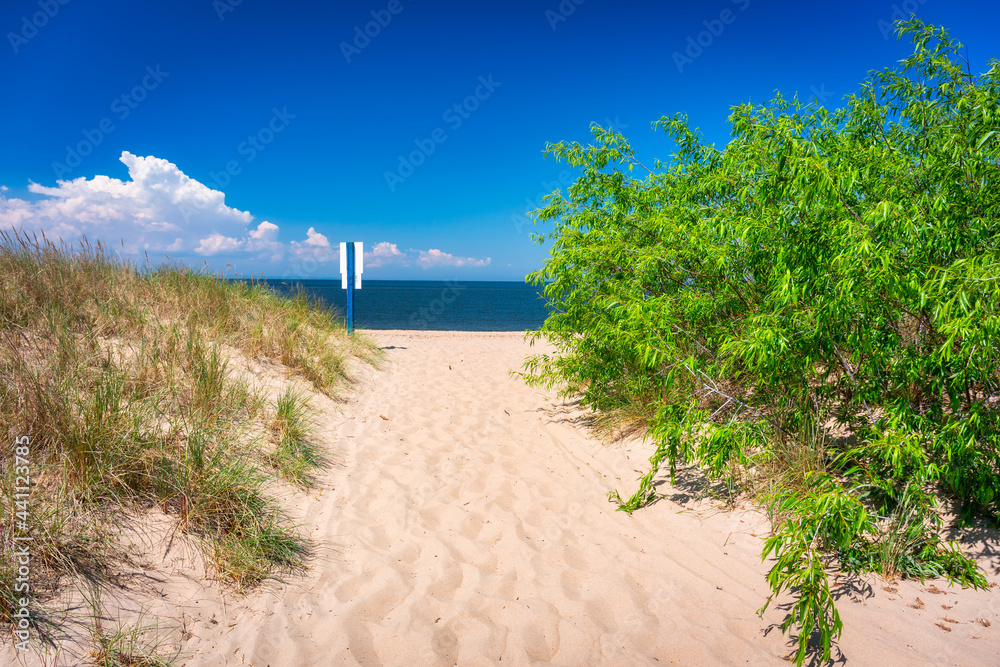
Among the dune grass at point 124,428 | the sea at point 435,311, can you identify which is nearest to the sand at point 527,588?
the dune grass at point 124,428

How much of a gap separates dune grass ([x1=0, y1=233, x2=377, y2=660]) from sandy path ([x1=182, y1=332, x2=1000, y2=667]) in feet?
1.37

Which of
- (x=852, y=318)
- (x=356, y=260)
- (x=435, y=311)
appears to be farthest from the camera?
(x=435, y=311)

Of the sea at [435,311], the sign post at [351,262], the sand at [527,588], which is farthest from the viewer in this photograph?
the sea at [435,311]

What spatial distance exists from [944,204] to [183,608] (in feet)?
15.2

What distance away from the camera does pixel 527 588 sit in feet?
9.55

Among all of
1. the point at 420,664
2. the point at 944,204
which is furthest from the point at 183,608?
the point at 944,204

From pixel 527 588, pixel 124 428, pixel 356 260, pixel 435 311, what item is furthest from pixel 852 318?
pixel 435 311

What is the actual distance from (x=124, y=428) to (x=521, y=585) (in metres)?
2.79

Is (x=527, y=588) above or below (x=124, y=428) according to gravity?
below

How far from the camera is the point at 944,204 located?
97.2 inches

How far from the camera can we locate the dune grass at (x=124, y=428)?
8.07 ft

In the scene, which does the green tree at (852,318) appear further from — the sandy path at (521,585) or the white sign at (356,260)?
the white sign at (356,260)

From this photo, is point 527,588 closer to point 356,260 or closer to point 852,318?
point 852,318

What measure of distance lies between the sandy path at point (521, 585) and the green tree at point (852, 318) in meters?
0.32
